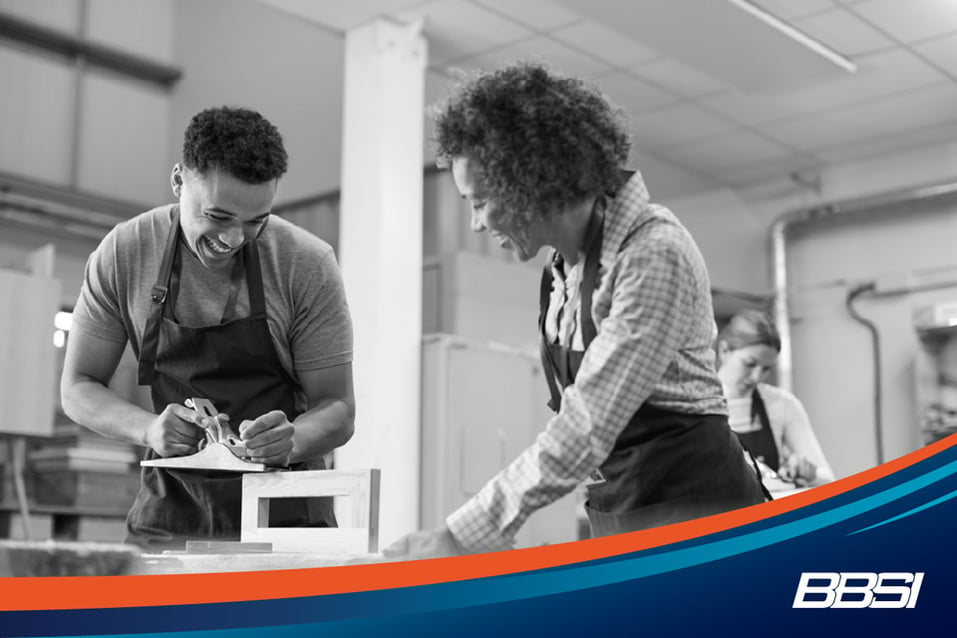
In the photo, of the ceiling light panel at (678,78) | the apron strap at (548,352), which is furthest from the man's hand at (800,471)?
the ceiling light panel at (678,78)

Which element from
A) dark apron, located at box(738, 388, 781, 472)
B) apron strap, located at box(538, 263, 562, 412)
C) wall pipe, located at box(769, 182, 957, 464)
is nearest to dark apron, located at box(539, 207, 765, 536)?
apron strap, located at box(538, 263, 562, 412)

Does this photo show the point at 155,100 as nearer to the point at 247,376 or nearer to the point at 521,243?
the point at 247,376

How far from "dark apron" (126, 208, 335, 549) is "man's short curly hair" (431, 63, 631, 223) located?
2.05 ft

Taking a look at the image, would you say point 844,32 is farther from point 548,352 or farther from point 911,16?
point 548,352

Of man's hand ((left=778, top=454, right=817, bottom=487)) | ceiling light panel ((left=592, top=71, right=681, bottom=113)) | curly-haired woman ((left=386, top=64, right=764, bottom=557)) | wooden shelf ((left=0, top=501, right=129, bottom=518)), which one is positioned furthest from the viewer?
ceiling light panel ((left=592, top=71, right=681, bottom=113))

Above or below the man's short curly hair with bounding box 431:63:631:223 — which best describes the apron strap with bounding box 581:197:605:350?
below

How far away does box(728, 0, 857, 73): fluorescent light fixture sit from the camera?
494 centimetres

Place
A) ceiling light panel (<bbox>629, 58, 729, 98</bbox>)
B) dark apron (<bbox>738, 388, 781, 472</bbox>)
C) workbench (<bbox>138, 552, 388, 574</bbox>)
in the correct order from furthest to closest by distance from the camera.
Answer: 1. ceiling light panel (<bbox>629, 58, 729, 98</bbox>)
2. dark apron (<bbox>738, 388, 781, 472</bbox>)
3. workbench (<bbox>138, 552, 388, 574</bbox>)

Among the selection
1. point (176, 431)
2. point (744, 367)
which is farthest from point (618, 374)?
point (744, 367)

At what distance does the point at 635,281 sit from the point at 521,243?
201 mm

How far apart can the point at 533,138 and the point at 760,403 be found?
7.58 ft

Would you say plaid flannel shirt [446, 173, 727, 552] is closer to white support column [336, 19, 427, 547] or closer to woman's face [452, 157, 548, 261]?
woman's face [452, 157, 548, 261]

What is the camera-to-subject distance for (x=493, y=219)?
1441mm

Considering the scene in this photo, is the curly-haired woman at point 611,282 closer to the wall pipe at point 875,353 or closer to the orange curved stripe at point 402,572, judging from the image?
the orange curved stripe at point 402,572
